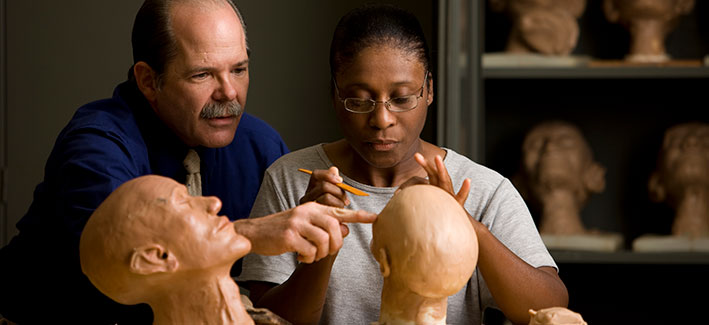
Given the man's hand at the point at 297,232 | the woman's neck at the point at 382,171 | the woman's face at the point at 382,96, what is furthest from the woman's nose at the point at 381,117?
the man's hand at the point at 297,232

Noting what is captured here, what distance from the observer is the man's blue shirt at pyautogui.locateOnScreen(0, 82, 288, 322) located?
140 cm

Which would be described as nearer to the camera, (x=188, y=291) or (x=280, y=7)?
(x=188, y=291)

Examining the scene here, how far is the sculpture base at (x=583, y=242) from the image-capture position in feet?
7.45

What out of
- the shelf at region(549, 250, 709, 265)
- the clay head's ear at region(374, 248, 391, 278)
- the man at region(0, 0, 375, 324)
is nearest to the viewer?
the clay head's ear at region(374, 248, 391, 278)

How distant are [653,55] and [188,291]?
1.87 meters

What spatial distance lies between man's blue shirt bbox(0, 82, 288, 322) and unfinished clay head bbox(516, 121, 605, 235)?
837mm

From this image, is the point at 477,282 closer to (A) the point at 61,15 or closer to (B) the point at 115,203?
(B) the point at 115,203

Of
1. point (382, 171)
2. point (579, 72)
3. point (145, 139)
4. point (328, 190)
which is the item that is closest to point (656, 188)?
point (579, 72)

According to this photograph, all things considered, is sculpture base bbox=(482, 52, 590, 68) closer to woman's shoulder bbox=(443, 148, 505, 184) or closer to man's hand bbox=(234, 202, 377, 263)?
woman's shoulder bbox=(443, 148, 505, 184)

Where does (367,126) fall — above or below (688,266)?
above

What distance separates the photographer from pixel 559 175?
7.54 ft

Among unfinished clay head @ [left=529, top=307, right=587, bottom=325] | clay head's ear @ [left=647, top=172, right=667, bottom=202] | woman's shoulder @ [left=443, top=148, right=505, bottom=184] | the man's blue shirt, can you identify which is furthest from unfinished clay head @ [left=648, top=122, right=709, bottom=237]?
unfinished clay head @ [left=529, top=307, right=587, bottom=325]

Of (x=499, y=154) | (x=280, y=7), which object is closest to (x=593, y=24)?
(x=499, y=154)

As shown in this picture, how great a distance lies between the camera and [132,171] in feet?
4.91
